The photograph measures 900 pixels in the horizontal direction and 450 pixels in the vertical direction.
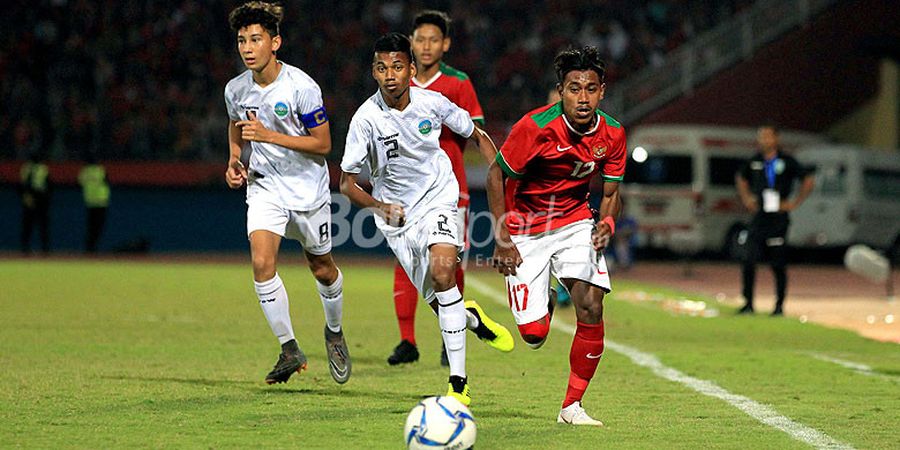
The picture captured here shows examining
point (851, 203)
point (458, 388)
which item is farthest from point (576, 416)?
point (851, 203)

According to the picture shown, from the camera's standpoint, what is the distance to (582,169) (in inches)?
301

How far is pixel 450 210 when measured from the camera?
8445 mm

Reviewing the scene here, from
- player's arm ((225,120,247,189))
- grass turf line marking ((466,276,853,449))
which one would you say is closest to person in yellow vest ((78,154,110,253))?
grass turf line marking ((466,276,853,449))

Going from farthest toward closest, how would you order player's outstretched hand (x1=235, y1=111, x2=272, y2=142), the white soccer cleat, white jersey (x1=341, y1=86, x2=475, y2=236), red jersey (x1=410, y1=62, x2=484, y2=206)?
red jersey (x1=410, y1=62, x2=484, y2=206) < player's outstretched hand (x1=235, y1=111, x2=272, y2=142) < white jersey (x1=341, y1=86, x2=475, y2=236) < the white soccer cleat

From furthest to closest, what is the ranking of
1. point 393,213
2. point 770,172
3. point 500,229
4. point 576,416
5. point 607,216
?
1. point 770,172
2. point 393,213
3. point 500,229
4. point 607,216
5. point 576,416

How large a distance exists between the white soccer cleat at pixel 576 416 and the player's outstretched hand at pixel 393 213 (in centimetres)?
158

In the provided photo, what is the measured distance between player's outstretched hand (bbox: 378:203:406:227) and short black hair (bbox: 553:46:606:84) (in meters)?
1.37

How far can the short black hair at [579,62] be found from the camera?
740 centimetres

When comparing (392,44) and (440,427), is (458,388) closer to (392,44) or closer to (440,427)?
(440,427)

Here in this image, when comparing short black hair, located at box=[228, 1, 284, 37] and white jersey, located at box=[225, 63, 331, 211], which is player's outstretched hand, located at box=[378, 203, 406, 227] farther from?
short black hair, located at box=[228, 1, 284, 37]

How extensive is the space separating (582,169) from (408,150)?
1.29 meters

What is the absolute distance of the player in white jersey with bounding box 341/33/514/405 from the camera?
8.23 meters

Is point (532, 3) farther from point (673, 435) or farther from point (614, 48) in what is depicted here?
point (673, 435)

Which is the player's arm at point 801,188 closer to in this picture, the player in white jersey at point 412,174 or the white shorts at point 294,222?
the player in white jersey at point 412,174
